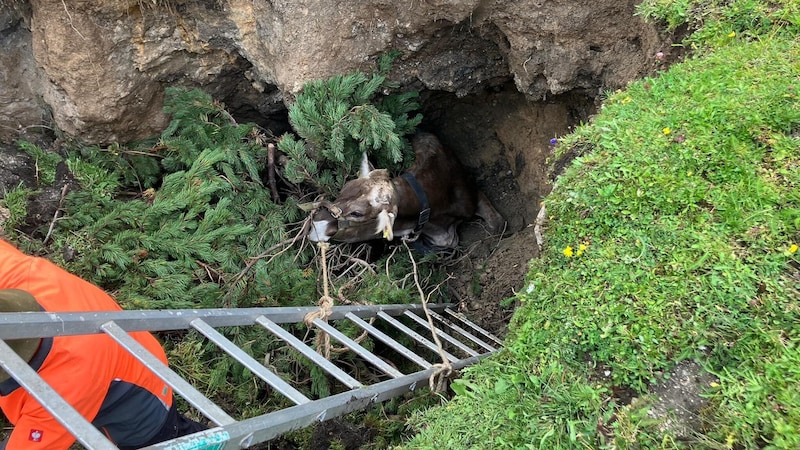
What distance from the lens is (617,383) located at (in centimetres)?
195

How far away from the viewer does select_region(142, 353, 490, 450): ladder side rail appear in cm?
167

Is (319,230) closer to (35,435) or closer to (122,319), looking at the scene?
(122,319)

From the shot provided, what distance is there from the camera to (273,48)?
3971mm

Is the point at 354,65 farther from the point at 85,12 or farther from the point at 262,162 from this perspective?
the point at 85,12

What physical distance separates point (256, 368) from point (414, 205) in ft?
9.06

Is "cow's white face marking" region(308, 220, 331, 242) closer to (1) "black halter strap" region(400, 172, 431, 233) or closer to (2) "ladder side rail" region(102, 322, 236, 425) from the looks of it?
(1) "black halter strap" region(400, 172, 431, 233)

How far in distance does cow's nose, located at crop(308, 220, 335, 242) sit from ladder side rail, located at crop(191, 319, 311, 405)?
170cm

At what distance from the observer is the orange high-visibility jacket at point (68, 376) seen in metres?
2.05

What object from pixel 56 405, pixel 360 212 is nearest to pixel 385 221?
pixel 360 212

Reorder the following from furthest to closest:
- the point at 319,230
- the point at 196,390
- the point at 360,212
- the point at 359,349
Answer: the point at 360,212 < the point at 319,230 < the point at 359,349 < the point at 196,390

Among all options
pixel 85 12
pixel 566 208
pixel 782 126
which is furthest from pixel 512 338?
pixel 85 12

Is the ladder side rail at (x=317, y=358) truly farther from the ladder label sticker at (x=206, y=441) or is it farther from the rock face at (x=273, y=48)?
the rock face at (x=273, y=48)

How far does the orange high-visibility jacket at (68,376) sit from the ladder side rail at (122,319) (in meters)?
0.21

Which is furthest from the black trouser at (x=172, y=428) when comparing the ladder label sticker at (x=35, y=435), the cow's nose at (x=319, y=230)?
the cow's nose at (x=319, y=230)
